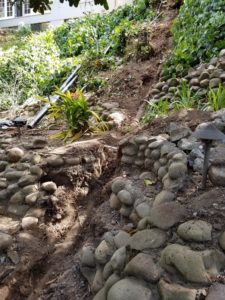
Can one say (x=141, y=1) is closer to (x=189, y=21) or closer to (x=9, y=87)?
(x=189, y=21)

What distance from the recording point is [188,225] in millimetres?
→ 2193

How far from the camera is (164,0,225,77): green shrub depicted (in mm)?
5711

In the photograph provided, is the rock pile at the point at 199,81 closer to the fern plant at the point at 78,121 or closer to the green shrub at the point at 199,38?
the green shrub at the point at 199,38

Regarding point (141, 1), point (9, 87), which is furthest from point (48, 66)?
point (141, 1)

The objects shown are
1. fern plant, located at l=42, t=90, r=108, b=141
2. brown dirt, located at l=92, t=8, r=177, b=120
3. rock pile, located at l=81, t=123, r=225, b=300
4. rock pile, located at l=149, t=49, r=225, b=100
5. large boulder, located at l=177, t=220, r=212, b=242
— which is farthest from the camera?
brown dirt, located at l=92, t=8, r=177, b=120

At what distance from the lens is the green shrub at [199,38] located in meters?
5.71

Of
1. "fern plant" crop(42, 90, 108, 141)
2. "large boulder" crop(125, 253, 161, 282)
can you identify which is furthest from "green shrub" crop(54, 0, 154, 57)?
"large boulder" crop(125, 253, 161, 282)

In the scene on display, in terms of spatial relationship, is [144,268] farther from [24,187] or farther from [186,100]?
[186,100]

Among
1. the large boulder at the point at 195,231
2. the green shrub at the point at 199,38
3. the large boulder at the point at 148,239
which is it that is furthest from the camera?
the green shrub at the point at 199,38

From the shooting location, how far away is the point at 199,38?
6.04 m

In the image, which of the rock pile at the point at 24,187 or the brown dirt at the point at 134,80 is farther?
the brown dirt at the point at 134,80

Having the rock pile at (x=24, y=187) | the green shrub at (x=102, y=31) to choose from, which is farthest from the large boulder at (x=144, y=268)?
the green shrub at (x=102, y=31)

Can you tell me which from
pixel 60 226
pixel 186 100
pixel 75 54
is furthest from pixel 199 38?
pixel 75 54

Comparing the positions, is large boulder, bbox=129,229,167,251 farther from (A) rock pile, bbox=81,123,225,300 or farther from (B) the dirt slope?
(B) the dirt slope
